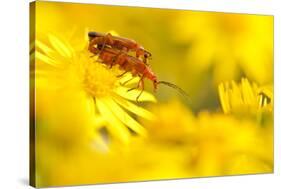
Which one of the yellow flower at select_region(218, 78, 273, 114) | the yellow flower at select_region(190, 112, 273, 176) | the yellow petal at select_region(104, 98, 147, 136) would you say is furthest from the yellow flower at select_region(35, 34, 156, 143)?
the yellow flower at select_region(218, 78, 273, 114)

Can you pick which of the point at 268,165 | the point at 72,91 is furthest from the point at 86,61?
the point at 268,165

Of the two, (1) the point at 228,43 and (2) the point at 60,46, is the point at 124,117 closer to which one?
(2) the point at 60,46

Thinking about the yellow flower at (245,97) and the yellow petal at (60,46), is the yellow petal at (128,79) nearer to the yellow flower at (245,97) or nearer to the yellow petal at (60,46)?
the yellow petal at (60,46)

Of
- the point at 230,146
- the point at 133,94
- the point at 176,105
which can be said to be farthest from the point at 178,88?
the point at 230,146

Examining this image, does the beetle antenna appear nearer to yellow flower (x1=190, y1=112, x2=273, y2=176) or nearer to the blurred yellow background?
the blurred yellow background

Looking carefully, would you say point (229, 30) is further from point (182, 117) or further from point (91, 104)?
point (91, 104)
